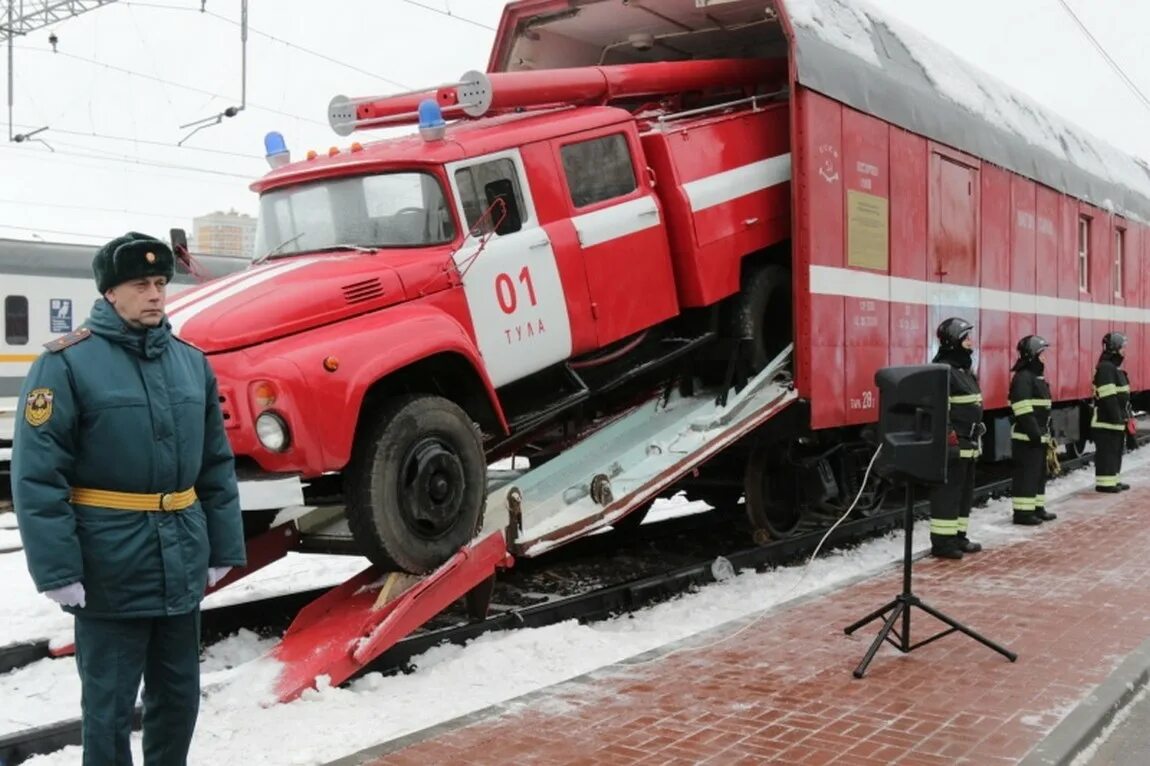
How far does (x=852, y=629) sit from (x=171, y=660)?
4.14m

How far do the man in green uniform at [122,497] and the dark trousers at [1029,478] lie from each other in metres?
9.17

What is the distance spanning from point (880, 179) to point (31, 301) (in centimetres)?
1289

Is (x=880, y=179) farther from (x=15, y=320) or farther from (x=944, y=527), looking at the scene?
(x=15, y=320)

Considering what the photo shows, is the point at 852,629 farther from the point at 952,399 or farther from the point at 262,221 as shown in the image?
the point at 262,221

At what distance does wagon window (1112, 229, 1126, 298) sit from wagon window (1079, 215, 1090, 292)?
1.34 m

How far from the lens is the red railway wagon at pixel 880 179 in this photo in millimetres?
8922

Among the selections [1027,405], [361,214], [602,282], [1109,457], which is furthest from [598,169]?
[1109,457]

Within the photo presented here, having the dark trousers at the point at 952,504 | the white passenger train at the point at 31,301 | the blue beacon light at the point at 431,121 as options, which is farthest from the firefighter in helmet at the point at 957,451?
the white passenger train at the point at 31,301

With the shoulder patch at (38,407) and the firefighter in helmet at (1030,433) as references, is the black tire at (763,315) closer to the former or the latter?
the firefighter in helmet at (1030,433)

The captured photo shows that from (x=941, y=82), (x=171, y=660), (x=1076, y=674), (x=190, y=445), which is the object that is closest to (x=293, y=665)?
(x=171, y=660)

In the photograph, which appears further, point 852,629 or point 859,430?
point 859,430

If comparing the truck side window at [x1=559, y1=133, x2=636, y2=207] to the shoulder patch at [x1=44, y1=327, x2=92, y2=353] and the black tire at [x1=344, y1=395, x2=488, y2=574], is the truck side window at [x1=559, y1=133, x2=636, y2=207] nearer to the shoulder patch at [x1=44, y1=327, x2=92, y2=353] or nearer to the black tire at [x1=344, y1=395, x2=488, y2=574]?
the black tire at [x1=344, y1=395, x2=488, y2=574]

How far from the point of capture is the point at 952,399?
947cm

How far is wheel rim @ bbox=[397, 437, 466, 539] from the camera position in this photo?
6.17 meters
